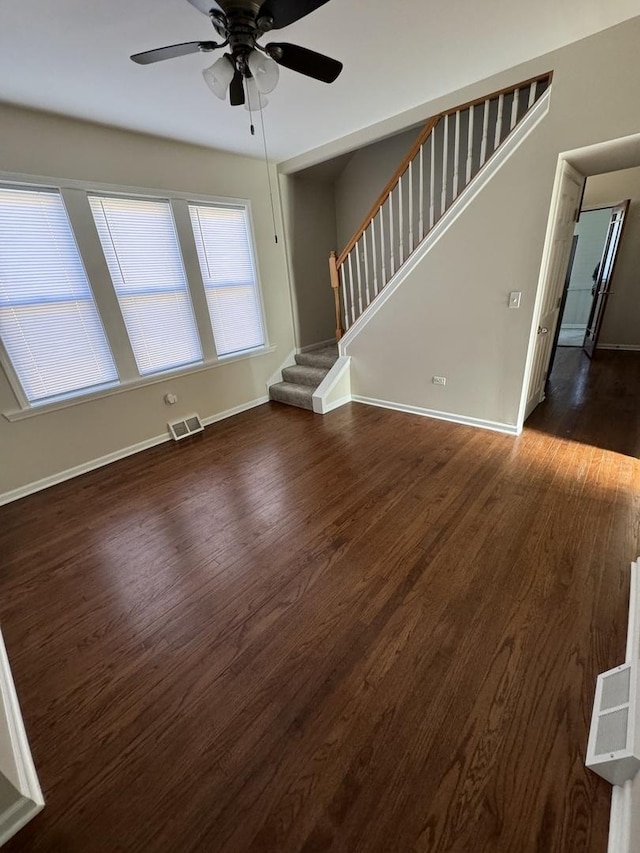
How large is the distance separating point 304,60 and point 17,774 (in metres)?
3.05

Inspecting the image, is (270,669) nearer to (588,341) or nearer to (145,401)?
(145,401)

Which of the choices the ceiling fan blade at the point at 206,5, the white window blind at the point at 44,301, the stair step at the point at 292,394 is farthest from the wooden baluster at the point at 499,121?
the white window blind at the point at 44,301

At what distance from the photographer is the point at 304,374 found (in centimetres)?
448

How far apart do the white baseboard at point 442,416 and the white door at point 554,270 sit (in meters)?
0.36

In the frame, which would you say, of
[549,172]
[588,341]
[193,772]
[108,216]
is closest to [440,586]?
[193,772]

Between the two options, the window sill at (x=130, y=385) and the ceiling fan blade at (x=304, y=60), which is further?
the window sill at (x=130, y=385)

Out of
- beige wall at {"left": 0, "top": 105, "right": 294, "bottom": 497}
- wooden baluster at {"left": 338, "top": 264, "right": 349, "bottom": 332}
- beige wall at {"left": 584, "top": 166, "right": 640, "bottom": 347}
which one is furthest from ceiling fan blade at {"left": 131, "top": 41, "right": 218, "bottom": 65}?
beige wall at {"left": 584, "top": 166, "right": 640, "bottom": 347}

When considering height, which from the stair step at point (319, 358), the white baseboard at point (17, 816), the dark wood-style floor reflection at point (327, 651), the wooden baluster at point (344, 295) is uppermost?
the wooden baluster at point (344, 295)

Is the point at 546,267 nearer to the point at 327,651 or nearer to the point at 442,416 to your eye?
the point at 442,416

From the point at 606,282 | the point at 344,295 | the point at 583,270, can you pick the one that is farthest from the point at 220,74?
the point at 583,270

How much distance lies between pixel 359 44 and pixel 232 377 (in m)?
3.00

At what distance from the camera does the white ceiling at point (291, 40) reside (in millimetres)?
1720

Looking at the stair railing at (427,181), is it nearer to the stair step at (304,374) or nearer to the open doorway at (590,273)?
the stair step at (304,374)

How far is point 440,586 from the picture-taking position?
1750 millimetres
